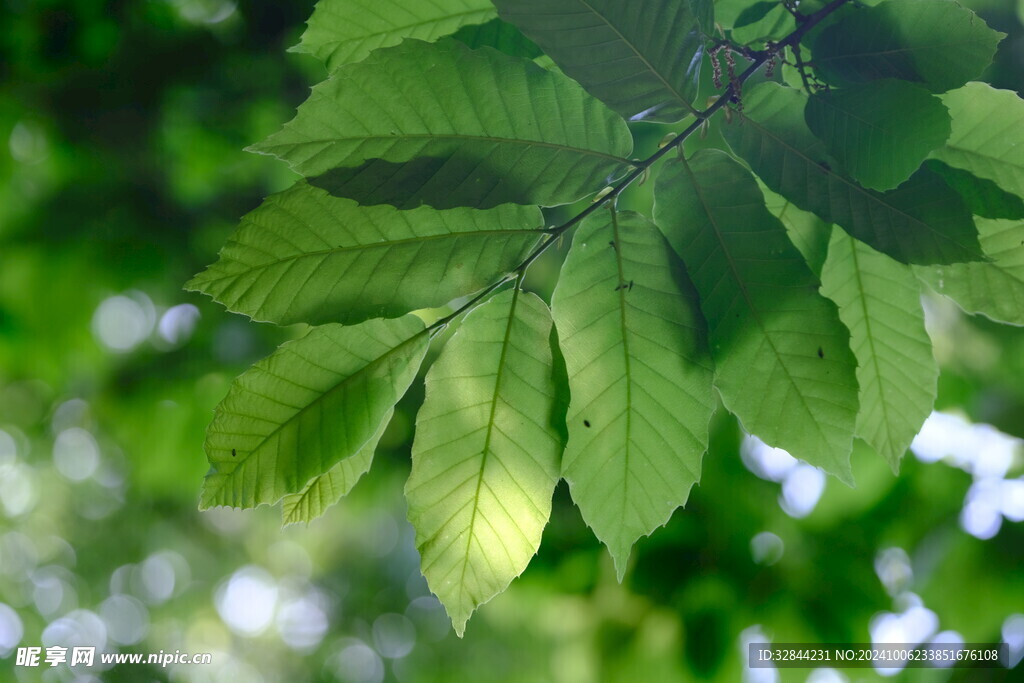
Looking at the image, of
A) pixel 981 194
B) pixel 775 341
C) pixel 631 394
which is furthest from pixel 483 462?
pixel 981 194

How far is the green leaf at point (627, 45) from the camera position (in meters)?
0.49

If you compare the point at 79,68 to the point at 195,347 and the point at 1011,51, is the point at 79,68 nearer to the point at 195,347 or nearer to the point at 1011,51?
the point at 195,347

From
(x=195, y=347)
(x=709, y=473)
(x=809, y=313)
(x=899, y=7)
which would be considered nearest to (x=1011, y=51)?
(x=709, y=473)

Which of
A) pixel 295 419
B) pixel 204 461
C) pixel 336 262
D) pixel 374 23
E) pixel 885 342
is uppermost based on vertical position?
pixel 374 23

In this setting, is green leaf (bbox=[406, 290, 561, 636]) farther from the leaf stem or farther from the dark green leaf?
the dark green leaf

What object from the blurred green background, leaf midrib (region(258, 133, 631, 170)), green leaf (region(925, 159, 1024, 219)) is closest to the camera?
leaf midrib (region(258, 133, 631, 170))

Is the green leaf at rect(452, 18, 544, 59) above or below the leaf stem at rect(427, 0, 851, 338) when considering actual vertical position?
above

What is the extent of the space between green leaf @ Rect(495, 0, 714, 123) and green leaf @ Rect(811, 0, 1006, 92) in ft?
0.40

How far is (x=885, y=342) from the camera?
25.3 inches

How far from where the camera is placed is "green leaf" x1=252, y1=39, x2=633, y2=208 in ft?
1.55

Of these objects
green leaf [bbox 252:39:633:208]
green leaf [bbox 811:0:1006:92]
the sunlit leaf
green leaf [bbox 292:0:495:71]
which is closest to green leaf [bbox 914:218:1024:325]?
green leaf [bbox 811:0:1006:92]

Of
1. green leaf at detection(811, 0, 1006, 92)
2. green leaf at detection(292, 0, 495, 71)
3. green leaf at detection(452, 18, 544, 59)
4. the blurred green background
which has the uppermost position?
green leaf at detection(292, 0, 495, 71)

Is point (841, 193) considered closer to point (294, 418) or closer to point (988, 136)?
point (988, 136)

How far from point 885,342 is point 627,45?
13.6 inches
